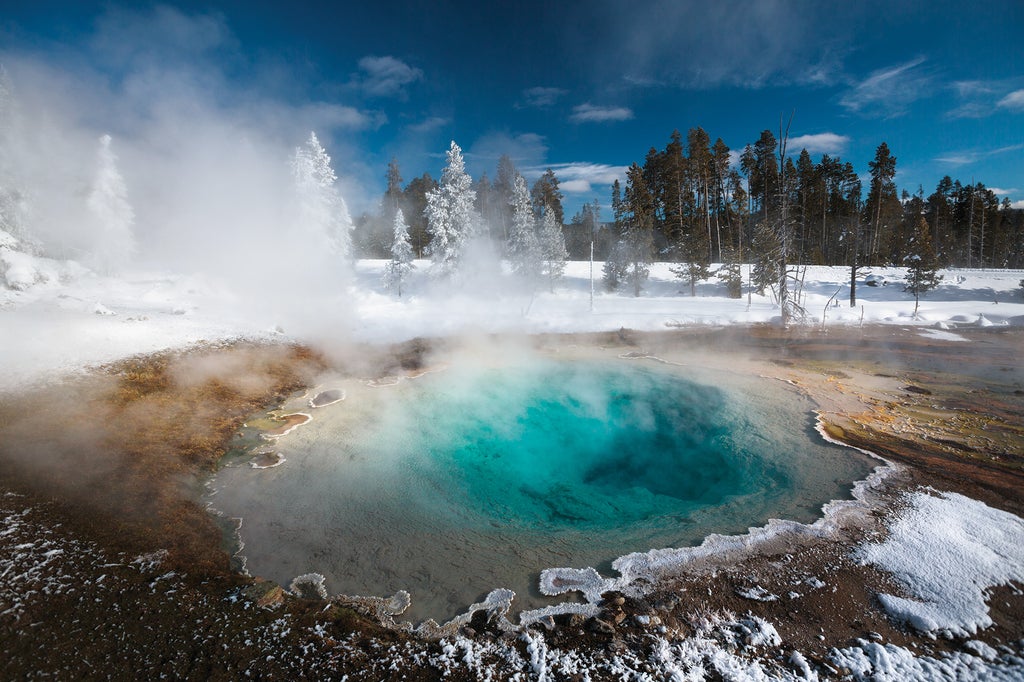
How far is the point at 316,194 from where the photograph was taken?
25188 millimetres

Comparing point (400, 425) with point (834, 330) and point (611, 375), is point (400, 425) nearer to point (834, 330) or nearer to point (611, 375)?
point (611, 375)

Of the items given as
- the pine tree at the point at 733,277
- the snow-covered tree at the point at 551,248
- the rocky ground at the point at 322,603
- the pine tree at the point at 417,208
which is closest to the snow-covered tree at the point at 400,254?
the snow-covered tree at the point at 551,248

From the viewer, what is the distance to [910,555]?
4.54 m

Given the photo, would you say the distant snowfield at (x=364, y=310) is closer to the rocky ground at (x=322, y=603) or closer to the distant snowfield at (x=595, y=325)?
the distant snowfield at (x=595, y=325)

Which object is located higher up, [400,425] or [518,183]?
[518,183]

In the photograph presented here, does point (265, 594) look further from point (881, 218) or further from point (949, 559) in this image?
point (881, 218)

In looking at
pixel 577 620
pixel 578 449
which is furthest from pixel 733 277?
pixel 577 620

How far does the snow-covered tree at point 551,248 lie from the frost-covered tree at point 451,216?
6874 millimetres

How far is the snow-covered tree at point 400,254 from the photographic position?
29.2m

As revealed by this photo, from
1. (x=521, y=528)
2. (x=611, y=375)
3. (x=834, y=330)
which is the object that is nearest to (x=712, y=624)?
(x=521, y=528)

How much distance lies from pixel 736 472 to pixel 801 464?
1014 millimetres

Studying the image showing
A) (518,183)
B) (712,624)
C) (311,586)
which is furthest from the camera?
(518,183)

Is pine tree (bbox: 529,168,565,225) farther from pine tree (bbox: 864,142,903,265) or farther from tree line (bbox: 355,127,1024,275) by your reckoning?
pine tree (bbox: 864,142,903,265)

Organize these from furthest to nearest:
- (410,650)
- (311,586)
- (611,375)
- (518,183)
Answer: (518,183) < (611,375) < (311,586) < (410,650)
